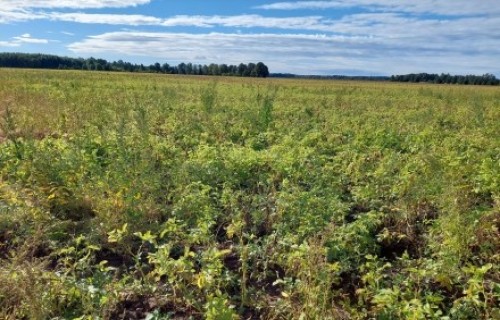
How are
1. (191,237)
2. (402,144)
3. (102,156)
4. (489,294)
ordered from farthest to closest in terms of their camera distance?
(402,144)
(102,156)
(191,237)
(489,294)

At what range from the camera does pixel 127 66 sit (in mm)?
78000

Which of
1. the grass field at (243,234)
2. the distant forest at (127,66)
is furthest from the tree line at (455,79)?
the grass field at (243,234)

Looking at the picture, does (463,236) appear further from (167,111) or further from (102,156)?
(167,111)

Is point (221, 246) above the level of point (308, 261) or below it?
below

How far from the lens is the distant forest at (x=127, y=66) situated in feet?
252

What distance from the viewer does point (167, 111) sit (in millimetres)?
11391

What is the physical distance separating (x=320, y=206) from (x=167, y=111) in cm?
814

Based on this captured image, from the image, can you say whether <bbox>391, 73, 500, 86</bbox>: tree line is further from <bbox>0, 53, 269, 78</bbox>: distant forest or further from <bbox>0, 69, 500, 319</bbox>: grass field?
<bbox>0, 69, 500, 319</bbox>: grass field

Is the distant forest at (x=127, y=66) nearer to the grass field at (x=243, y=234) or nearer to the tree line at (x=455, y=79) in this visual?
the tree line at (x=455, y=79)

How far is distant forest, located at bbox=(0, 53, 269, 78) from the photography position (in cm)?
7688

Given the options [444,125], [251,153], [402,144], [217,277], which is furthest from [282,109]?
[217,277]

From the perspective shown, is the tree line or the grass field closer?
the grass field

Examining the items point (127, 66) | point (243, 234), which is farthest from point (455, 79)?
point (243, 234)

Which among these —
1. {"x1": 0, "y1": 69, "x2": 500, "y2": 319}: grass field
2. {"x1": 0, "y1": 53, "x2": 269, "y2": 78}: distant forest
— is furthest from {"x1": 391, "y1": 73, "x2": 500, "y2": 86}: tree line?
{"x1": 0, "y1": 69, "x2": 500, "y2": 319}: grass field
